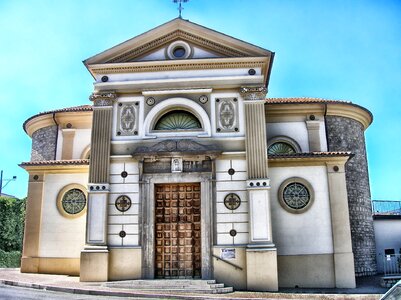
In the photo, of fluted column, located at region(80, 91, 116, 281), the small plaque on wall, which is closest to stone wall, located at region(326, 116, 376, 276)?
the small plaque on wall

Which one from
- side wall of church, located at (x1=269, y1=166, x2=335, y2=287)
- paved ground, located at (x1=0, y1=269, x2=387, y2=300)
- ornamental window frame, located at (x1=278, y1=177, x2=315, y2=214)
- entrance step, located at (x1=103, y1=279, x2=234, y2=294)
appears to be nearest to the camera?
paved ground, located at (x1=0, y1=269, x2=387, y2=300)

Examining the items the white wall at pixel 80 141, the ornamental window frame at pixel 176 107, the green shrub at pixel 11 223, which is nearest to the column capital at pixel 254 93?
the ornamental window frame at pixel 176 107

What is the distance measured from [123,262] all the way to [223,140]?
538 cm

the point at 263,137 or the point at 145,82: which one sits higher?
the point at 145,82

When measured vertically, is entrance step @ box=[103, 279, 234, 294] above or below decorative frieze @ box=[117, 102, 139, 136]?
below

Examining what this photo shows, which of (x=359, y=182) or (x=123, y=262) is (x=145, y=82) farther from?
(x=359, y=182)

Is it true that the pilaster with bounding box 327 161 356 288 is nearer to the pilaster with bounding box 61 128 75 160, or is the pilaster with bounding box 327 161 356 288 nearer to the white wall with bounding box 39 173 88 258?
the white wall with bounding box 39 173 88 258

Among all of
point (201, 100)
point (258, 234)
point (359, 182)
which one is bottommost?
point (258, 234)

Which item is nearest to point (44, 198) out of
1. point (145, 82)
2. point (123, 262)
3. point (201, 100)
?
point (123, 262)

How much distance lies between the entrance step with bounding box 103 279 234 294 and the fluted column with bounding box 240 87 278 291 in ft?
3.65

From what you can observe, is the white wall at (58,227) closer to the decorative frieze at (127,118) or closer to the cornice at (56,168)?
the cornice at (56,168)

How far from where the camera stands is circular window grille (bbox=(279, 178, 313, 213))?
15.7 meters

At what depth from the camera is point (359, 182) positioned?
779 inches

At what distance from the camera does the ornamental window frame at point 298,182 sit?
1563cm
